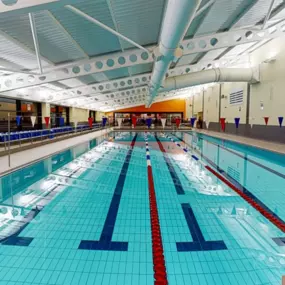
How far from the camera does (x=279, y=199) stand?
394 centimetres

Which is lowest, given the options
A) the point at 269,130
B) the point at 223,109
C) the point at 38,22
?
the point at 269,130

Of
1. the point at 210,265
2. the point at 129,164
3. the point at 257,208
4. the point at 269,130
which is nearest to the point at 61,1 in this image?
the point at 210,265

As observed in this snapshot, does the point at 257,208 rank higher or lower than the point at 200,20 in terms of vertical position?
lower

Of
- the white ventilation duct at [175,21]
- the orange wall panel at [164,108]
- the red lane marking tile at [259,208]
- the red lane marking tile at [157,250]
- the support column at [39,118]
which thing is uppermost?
the orange wall panel at [164,108]

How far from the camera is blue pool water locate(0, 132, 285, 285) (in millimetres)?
2100

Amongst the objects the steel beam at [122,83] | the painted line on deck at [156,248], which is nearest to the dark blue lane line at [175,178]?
the painted line on deck at [156,248]

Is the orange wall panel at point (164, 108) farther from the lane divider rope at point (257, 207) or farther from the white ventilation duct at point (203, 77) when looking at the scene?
the lane divider rope at point (257, 207)

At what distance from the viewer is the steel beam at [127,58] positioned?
7.38m

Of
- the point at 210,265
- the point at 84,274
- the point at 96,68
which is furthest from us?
the point at 96,68

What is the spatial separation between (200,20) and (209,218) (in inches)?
211

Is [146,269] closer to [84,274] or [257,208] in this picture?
[84,274]

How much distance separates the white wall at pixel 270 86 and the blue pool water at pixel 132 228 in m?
5.54

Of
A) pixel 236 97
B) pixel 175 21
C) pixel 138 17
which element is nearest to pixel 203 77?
pixel 138 17

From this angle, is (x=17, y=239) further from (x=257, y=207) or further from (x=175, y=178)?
(x=175, y=178)
